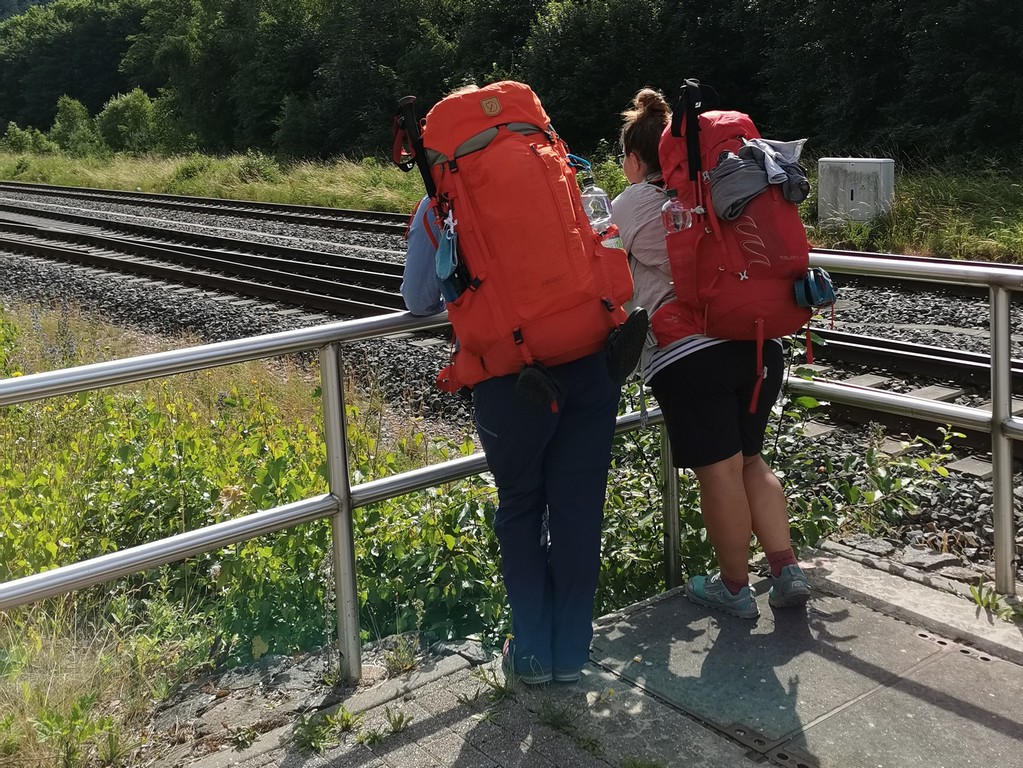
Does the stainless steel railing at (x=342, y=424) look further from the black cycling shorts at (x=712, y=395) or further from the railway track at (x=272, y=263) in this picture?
the railway track at (x=272, y=263)

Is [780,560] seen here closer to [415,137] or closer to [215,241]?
[415,137]

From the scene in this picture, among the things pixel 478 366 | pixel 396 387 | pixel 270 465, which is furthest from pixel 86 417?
pixel 478 366

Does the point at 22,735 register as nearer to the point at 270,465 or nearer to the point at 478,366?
the point at 478,366

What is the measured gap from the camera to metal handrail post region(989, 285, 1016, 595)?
10.2ft

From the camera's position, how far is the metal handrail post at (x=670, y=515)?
12.2 ft

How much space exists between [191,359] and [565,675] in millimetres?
1312

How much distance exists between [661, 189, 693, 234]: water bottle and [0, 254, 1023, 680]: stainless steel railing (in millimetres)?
679

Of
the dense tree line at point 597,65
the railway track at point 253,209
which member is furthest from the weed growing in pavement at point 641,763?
the dense tree line at point 597,65

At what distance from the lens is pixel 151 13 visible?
215 feet

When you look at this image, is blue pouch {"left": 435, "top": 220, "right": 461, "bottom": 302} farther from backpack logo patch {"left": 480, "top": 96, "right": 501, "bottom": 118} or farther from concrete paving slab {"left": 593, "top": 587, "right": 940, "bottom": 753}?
concrete paving slab {"left": 593, "top": 587, "right": 940, "bottom": 753}

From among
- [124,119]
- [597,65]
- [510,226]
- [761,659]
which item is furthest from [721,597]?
[124,119]

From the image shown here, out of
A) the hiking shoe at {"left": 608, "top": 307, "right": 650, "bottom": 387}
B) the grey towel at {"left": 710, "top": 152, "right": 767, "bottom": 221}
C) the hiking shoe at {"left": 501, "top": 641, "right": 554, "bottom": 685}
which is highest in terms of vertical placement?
the grey towel at {"left": 710, "top": 152, "right": 767, "bottom": 221}

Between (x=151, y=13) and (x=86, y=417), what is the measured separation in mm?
65768

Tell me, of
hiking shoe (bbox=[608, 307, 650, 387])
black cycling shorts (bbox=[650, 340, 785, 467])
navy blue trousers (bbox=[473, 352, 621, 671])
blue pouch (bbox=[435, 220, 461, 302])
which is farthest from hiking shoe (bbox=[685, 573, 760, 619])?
blue pouch (bbox=[435, 220, 461, 302])
